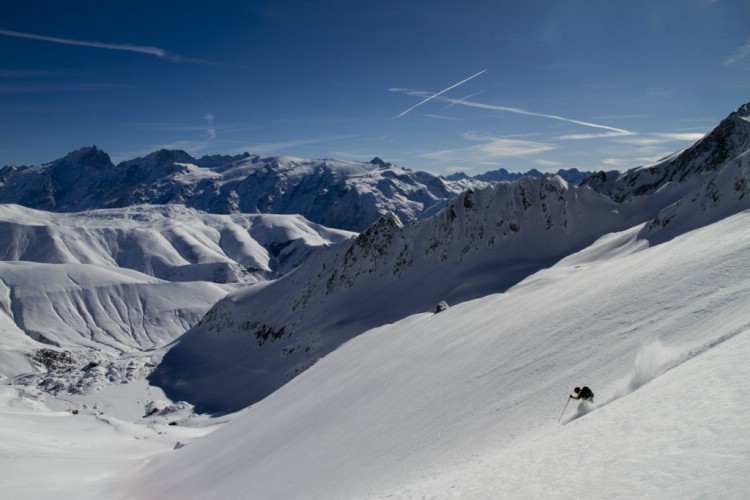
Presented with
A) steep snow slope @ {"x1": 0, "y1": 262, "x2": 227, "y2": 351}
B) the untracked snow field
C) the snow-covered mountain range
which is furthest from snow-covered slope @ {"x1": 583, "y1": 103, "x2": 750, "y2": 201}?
steep snow slope @ {"x1": 0, "y1": 262, "x2": 227, "y2": 351}

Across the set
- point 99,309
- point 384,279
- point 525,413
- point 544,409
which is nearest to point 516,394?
point 525,413

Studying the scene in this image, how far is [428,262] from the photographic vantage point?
269 feet

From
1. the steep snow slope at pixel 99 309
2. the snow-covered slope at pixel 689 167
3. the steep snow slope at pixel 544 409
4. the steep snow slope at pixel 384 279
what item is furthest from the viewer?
the steep snow slope at pixel 99 309

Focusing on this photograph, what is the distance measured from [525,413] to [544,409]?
19.4 inches

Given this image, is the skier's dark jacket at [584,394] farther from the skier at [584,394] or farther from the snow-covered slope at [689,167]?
the snow-covered slope at [689,167]

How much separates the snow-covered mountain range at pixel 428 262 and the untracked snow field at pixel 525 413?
3119 centimetres

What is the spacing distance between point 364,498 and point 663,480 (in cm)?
740

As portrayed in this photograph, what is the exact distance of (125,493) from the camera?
83.7 ft

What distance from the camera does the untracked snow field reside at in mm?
5875

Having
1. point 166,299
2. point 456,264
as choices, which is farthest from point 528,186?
point 166,299

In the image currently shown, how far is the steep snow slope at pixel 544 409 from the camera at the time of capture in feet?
19.1

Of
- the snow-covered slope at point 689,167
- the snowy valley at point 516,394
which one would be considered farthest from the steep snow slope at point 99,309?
the snow-covered slope at point 689,167

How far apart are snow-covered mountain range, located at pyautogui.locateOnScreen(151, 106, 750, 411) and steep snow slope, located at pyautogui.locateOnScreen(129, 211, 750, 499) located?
104ft

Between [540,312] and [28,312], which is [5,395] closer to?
[540,312]
